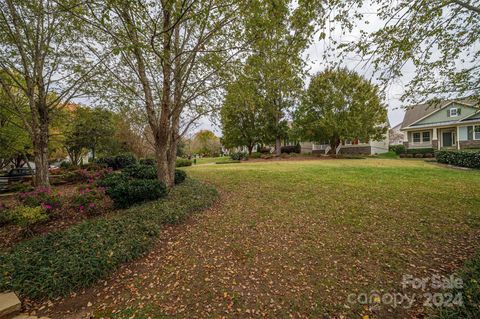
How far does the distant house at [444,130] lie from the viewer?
1827 centimetres

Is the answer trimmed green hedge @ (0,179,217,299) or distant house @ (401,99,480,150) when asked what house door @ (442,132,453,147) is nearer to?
distant house @ (401,99,480,150)

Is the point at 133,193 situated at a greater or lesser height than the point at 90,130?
lesser

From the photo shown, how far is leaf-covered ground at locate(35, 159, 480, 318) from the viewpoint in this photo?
2475 mm

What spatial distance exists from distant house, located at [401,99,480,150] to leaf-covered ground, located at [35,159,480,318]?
18724mm

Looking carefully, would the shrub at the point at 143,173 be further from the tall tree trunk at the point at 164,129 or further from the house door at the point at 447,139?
the house door at the point at 447,139

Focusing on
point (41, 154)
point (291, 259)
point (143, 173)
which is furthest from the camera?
point (143, 173)

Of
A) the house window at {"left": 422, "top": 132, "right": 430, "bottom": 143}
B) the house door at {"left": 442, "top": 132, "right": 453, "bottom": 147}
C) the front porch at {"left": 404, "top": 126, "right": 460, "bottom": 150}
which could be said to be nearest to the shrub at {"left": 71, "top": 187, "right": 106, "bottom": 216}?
the front porch at {"left": 404, "top": 126, "right": 460, "bottom": 150}

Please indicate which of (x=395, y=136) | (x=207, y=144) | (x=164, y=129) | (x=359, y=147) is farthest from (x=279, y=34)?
(x=207, y=144)

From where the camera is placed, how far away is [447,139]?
2058cm

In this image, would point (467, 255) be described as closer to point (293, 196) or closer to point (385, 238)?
point (385, 238)

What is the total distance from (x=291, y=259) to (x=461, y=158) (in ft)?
52.7

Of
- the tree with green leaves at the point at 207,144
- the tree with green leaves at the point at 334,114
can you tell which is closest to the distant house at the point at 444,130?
the tree with green leaves at the point at 334,114

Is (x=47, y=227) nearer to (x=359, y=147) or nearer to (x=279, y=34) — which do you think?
(x=279, y=34)

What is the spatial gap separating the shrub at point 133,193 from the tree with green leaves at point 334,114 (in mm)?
17696
